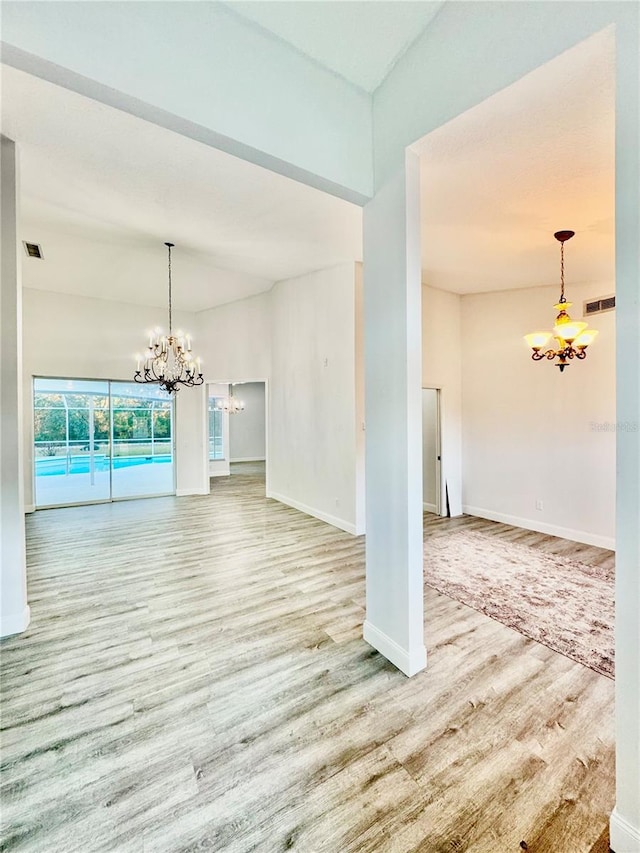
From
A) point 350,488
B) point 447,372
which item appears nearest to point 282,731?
point 350,488

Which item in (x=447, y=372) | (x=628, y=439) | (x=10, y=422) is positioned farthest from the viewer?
(x=447, y=372)

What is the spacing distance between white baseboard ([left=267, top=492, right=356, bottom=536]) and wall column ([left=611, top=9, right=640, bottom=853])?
12.5ft

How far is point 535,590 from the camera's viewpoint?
3.52 metres

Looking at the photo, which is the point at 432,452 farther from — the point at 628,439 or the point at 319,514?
the point at 628,439

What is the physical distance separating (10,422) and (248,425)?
10.9 metres

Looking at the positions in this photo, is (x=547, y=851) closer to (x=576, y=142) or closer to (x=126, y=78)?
(x=576, y=142)

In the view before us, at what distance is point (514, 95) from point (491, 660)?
3424 millimetres

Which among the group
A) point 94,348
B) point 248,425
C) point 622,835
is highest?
point 94,348

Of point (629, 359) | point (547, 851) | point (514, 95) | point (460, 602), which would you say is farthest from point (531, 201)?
point (547, 851)

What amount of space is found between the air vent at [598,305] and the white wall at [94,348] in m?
7.09

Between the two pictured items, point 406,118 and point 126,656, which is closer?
point 406,118

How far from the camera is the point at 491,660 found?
2482 mm

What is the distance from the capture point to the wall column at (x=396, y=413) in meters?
2.28

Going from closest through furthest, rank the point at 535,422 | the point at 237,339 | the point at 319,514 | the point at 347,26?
the point at 347,26
the point at 535,422
the point at 319,514
the point at 237,339
